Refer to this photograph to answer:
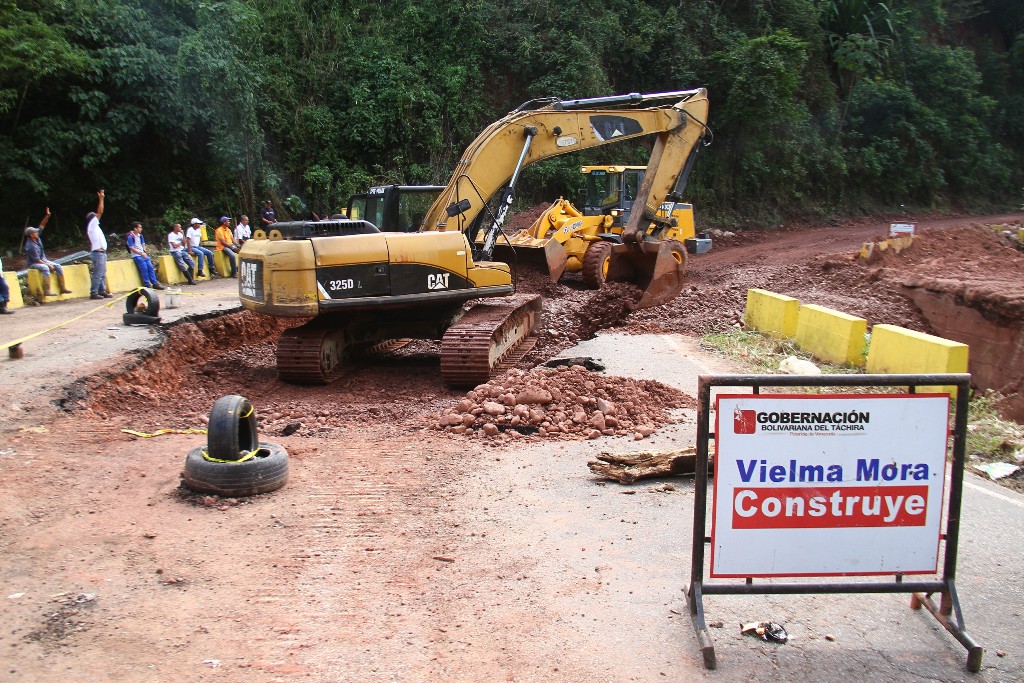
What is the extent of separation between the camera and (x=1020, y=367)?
11625 millimetres

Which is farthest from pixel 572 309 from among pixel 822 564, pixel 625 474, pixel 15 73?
pixel 15 73

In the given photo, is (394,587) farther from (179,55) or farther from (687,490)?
(179,55)

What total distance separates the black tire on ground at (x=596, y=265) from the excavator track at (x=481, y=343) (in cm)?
399

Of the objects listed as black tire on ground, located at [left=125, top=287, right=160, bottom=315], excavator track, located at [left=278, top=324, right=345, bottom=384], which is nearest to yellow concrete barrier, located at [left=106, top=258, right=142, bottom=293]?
black tire on ground, located at [left=125, top=287, right=160, bottom=315]

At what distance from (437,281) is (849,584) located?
693cm

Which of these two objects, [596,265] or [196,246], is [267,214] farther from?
[596,265]

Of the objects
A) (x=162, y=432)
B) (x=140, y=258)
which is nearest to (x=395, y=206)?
(x=162, y=432)

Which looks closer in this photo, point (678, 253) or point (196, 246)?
point (678, 253)

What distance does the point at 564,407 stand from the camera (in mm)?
8055

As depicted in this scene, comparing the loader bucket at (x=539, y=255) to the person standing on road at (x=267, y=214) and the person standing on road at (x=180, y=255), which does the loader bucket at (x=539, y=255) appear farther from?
the person standing on road at (x=267, y=214)

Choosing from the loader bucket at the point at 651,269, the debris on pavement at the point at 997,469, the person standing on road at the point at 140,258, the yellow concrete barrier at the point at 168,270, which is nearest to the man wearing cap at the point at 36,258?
the person standing on road at the point at 140,258

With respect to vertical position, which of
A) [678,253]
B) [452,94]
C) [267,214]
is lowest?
[678,253]

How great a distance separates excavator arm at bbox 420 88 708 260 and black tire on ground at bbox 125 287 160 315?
168 inches

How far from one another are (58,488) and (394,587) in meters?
3.09
